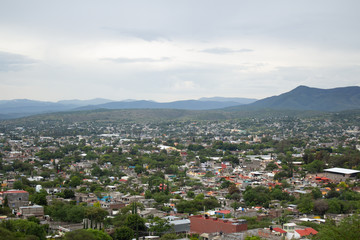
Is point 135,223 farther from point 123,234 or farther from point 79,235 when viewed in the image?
point 79,235

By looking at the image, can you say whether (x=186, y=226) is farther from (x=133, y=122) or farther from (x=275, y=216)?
(x=133, y=122)

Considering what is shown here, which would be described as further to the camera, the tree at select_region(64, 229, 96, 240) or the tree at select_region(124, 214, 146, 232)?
the tree at select_region(124, 214, 146, 232)

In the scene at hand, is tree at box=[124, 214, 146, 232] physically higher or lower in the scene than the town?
higher

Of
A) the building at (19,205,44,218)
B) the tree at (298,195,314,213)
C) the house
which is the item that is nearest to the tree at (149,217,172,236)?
the house

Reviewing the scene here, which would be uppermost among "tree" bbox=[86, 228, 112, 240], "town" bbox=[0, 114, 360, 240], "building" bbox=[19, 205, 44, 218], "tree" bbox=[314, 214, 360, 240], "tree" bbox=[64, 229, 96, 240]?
"tree" bbox=[314, 214, 360, 240]

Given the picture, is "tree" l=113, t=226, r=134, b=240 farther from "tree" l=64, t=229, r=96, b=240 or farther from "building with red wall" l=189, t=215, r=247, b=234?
"building with red wall" l=189, t=215, r=247, b=234

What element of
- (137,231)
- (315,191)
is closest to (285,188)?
(315,191)

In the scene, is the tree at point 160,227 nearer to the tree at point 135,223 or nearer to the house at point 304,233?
the tree at point 135,223
